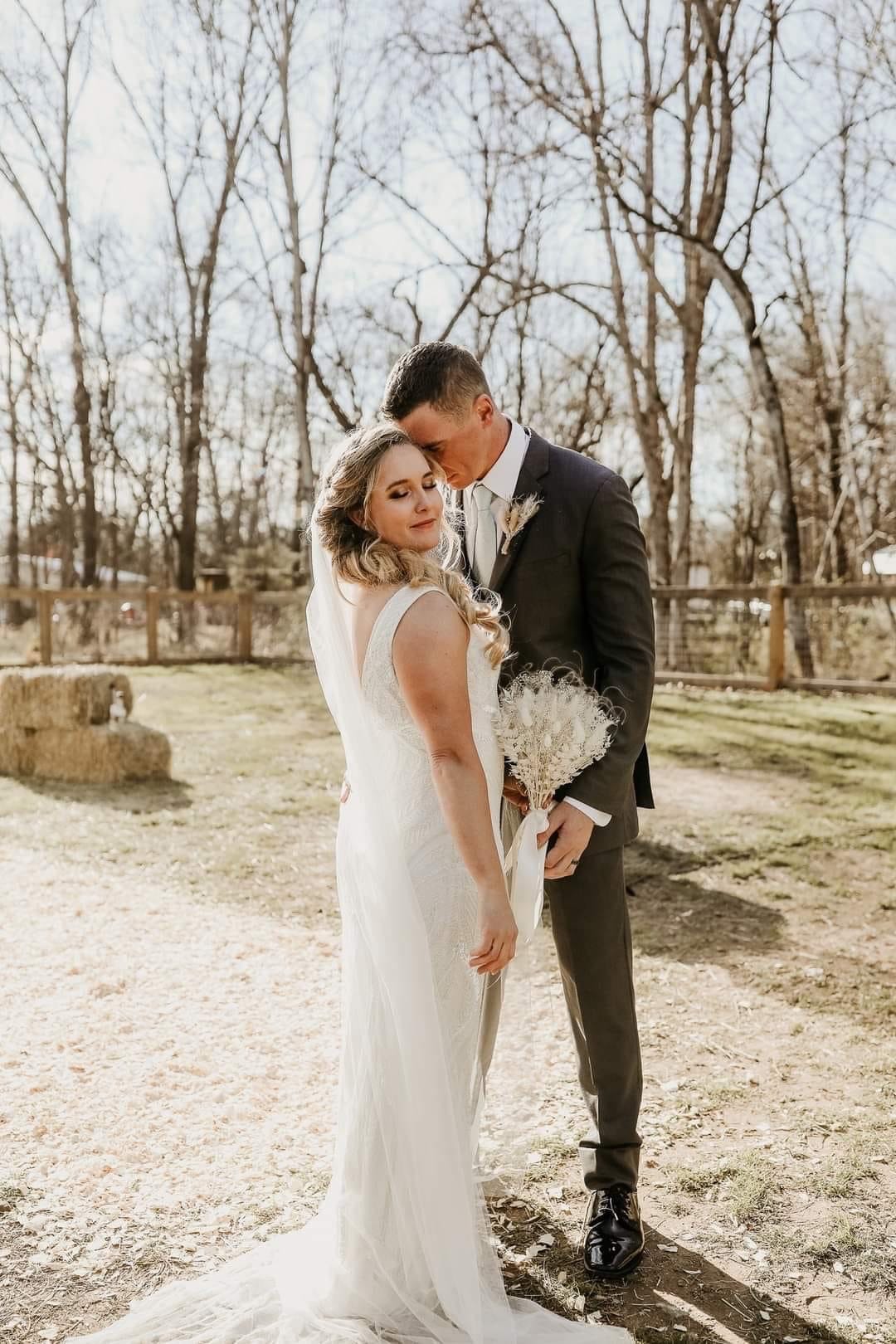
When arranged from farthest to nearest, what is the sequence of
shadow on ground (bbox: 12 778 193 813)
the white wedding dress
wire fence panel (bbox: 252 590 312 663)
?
wire fence panel (bbox: 252 590 312 663), shadow on ground (bbox: 12 778 193 813), the white wedding dress

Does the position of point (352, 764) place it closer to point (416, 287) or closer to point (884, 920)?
point (884, 920)

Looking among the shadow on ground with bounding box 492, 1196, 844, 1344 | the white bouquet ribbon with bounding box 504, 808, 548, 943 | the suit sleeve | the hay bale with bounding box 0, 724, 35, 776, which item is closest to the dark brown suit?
the suit sleeve

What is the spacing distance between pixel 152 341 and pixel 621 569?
84.0 ft

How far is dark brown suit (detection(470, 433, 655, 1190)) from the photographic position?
98.3 inches

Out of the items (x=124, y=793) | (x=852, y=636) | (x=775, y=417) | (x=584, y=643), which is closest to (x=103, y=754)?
(x=124, y=793)

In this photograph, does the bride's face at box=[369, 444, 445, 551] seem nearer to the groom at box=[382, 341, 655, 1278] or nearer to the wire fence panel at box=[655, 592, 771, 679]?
the groom at box=[382, 341, 655, 1278]

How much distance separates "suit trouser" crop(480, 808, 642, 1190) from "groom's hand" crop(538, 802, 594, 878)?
150mm

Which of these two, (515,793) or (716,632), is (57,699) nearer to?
(515,793)

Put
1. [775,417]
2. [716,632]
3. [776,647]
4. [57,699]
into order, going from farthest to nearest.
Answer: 1. [716,632]
2. [775,417]
3. [776,647]
4. [57,699]

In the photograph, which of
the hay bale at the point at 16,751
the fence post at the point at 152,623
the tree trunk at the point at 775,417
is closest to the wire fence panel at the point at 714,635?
the tree trunk at the point at 775,417

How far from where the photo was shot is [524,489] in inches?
101

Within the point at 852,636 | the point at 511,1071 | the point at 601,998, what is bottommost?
the point at 511,1071

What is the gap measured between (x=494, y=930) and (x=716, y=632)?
12.5 m

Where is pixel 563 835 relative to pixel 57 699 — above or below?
above
